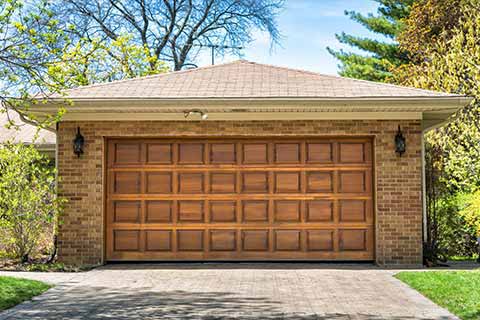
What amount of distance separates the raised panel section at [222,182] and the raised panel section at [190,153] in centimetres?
39

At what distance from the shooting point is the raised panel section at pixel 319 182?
13938 millimetres

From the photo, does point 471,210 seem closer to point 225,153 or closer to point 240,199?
point 240,199

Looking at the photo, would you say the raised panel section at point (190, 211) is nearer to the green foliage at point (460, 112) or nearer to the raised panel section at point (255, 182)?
the raised panel section at point (255, 182)

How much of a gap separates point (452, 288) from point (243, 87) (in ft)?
18.3

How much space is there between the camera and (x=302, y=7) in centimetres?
2867

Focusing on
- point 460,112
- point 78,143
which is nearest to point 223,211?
point 78,143

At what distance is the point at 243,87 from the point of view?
560 inches

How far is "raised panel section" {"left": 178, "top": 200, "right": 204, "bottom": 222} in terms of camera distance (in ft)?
45.9

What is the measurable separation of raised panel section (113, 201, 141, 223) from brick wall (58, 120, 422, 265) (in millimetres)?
324

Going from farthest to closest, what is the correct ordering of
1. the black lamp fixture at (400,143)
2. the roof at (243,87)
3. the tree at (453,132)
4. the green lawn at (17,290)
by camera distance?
1. the tree at (453,132)
2. the black lamp fixture at (400,143)
3. the roof at (243,87)
4. the green lawn at (17,290)

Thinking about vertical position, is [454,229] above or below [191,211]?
below

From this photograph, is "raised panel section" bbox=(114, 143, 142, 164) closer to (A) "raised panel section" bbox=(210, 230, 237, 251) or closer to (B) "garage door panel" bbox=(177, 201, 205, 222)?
(B) "garage door panel" bbox=(177, 201, 205, 222)

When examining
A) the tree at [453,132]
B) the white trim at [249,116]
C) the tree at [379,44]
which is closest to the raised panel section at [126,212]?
the white trim at [249,116]

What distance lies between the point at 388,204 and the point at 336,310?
16.3ft
